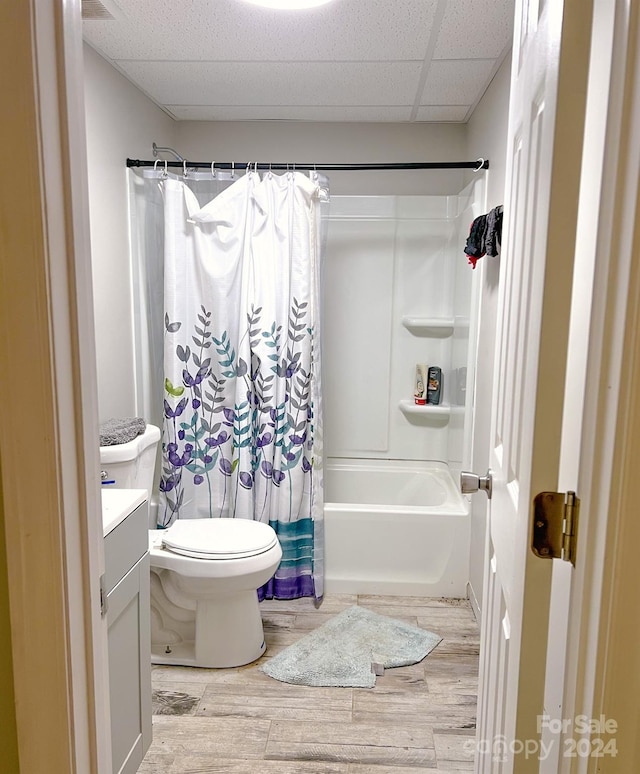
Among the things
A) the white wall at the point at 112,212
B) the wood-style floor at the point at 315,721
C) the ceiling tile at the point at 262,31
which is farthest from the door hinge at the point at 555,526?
the white wall at the point at 112,212

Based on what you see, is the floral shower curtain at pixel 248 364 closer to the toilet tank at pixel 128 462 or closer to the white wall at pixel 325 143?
the toilet tank at pixel 128 462

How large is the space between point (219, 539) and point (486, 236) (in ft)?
5.12

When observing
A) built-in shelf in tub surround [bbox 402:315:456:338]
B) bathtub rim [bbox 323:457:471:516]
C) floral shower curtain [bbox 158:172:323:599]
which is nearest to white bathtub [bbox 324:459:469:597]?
bathtub rim [bbox 323:457:471:516]

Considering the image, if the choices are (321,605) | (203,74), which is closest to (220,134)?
(203,74)

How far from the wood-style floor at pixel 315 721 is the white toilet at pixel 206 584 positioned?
7 cm

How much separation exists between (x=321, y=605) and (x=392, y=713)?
81 cm

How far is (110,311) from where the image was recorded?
2.57 metres

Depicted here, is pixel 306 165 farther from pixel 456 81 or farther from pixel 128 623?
pixel 128 623

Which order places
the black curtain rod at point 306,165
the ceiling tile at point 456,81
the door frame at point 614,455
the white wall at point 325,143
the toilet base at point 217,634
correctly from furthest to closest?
the white wall at point 325,143, the black curtain rod at point 306,165, the ceiling tile at point 456,81, the toilet base at point 217,634, the door frame at point 614,455

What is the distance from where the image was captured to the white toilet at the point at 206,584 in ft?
7.25

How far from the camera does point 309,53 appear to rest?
92.6 inches

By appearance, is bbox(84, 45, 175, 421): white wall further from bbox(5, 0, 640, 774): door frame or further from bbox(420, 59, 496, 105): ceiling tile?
bbox(5, 0, 640, 774): door frame

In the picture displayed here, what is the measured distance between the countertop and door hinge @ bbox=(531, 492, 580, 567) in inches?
41.1

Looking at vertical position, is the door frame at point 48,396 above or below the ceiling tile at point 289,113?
below
